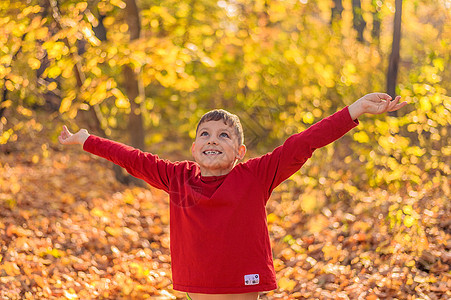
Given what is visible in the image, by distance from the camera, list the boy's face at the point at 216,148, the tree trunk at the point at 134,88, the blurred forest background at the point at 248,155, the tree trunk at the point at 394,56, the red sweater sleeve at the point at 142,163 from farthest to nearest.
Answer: the tree trunk at the point at 134,88
the tree trunk at the point at 394,56
the blurred forest background at the point at 248,155
the red sweater sleeve at the point at 142,163
the boy's face at the point at 216,148

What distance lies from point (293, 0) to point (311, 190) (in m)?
2.86

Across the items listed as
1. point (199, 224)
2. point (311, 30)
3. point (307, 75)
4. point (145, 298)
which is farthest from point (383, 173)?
point (199, 224)

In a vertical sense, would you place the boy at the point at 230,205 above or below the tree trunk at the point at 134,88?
below

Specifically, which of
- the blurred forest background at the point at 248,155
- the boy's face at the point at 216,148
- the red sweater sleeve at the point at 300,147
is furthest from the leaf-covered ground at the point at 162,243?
the boy's face at the point at 216,148

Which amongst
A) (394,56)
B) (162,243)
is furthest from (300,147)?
(394,56)

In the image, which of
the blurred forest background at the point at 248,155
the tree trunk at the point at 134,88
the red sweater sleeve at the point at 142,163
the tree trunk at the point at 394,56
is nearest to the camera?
the red sweater sleeve at the point at 142,163

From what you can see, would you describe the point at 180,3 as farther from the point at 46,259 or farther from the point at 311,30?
the point at 46,259

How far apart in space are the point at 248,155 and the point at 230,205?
6.48 metres

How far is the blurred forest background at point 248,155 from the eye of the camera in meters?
4.76

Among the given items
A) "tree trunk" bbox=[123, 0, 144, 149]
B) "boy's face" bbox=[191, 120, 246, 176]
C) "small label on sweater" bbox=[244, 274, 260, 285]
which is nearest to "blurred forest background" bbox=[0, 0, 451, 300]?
"tree trunk" bbox=[123, 0, 144, 149]

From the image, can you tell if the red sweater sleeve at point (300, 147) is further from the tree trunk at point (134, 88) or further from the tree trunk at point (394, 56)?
the tree trunk at point (134, 88)

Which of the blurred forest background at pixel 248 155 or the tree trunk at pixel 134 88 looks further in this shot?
the tree trunk at pixel 134 88

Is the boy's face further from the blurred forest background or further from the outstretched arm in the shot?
the blurred forest background

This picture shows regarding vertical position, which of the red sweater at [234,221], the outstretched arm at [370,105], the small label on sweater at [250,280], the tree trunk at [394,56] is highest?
the tree trunk at [394,56]
